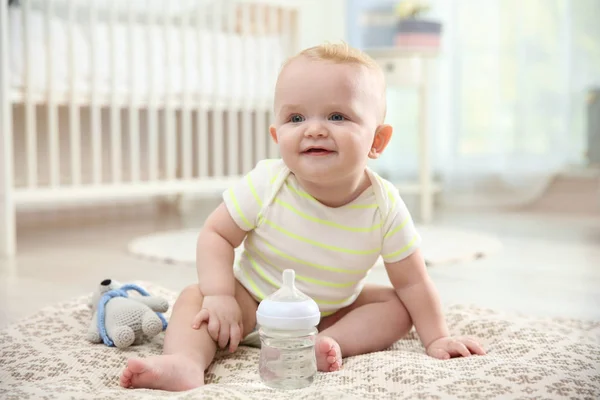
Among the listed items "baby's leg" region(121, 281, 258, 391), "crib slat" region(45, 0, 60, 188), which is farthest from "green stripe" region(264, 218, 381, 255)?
"crib slat" region(45, 0, 60, 188)

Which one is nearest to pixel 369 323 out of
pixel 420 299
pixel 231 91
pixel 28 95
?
pixel 420 299

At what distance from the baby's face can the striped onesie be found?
79 mm

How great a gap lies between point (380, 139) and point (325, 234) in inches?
6.0

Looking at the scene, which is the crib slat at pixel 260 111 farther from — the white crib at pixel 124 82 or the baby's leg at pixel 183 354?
the baby's leg at pixel 183 354

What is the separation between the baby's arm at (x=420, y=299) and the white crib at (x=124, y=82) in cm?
142

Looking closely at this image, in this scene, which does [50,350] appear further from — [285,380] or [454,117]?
[454,117]

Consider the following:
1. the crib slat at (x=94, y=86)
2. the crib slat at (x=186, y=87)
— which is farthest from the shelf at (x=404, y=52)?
the crib slat at (x=94, y=86)

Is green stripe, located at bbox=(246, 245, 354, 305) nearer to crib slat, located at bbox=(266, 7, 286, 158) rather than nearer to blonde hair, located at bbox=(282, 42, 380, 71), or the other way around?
blonde hair, located at bbox=(282, 42, 380, 71)

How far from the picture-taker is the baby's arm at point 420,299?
3.37ft

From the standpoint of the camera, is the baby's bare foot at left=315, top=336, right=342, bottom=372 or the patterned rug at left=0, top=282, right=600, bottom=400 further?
the baby's bare foot at left=315, top=336, right=342, bottom=372

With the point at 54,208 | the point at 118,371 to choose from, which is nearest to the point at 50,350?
the point at 118,371

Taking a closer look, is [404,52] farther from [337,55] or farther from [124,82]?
[337,55]

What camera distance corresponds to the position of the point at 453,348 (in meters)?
0.99

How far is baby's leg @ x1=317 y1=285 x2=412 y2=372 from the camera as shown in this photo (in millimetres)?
996
